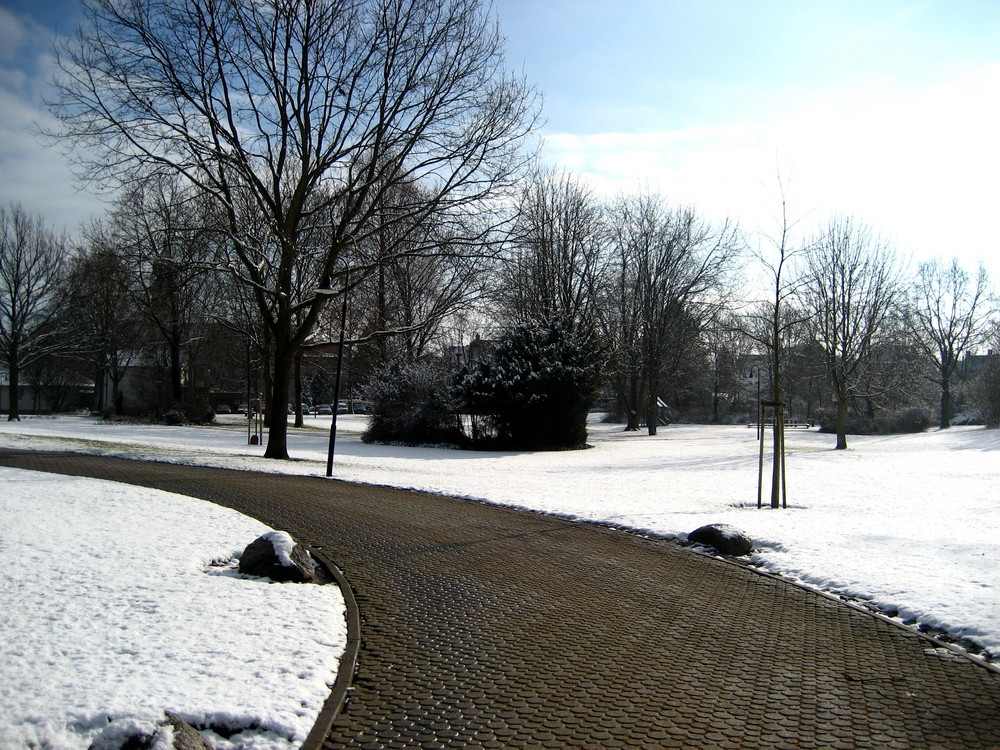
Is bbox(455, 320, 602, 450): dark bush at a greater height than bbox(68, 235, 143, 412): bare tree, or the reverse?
bbox(68, 235, 143, 412): bare tree

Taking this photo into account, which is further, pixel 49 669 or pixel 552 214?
pixel 552 214

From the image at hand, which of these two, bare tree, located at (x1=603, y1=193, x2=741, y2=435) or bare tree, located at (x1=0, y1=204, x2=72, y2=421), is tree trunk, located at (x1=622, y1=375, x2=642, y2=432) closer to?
bare tree, located at (x1=603, y1=193, x2=741, y2=435)

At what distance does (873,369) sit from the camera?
38.8 meters

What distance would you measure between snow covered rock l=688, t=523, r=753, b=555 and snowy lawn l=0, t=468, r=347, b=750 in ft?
17.4

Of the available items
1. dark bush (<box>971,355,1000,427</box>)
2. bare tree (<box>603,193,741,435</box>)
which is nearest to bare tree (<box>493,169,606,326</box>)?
Answer: bare tree (<box>603,193,741,435</box>)

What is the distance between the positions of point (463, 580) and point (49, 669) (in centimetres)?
420

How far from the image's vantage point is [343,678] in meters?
5.13

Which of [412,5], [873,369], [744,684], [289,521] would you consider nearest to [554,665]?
[744,684]

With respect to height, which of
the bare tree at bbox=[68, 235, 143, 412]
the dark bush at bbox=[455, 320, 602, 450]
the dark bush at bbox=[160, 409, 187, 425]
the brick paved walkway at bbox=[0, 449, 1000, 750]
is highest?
the bare tree at bbox=[68, 235, 143, 412]

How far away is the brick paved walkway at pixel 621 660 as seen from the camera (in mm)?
4480

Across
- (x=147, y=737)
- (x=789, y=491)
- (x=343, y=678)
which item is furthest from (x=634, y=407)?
(x=147, y=737)

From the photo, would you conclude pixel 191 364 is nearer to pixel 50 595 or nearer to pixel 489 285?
pixel 489 285

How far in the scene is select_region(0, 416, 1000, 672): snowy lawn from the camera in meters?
8.37

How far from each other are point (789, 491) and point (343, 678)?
14.8m
